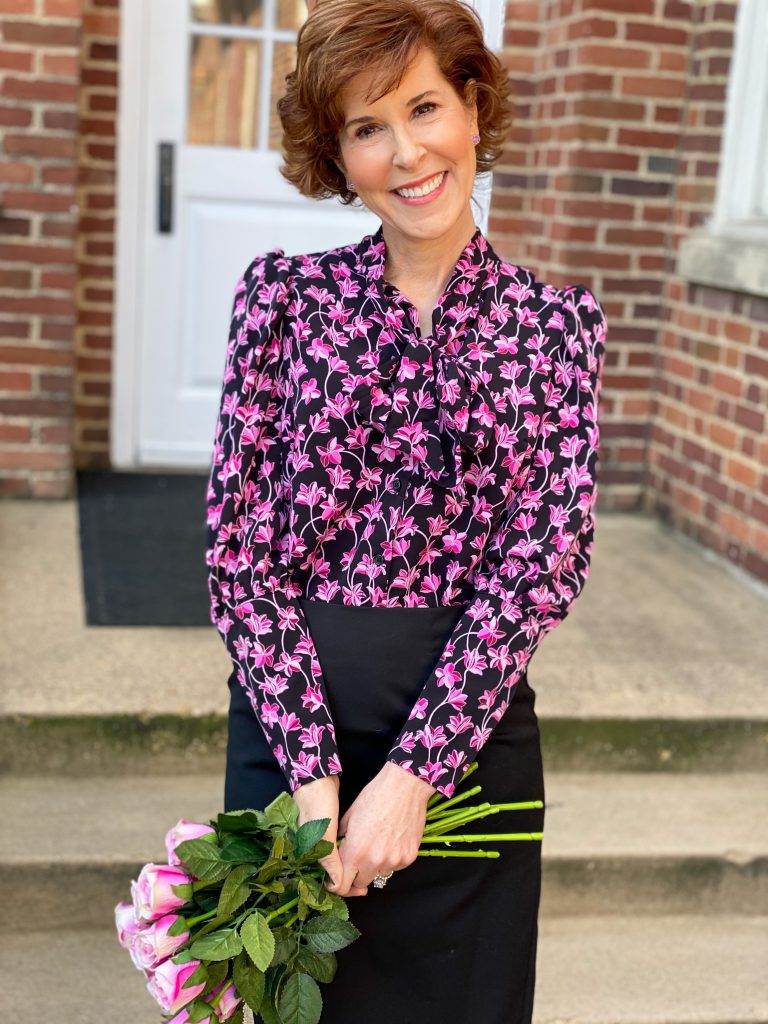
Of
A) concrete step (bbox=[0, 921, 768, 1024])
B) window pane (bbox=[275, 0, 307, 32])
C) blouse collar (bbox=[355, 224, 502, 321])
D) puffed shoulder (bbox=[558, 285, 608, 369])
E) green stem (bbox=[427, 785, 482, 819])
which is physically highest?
window pane (bbox=[275, 0, 307, 32])

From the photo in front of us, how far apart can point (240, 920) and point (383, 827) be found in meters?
0.20

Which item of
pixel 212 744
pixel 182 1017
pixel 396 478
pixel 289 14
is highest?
pixel 289 14

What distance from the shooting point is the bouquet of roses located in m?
1.58

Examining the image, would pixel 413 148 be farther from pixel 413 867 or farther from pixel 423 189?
pixel 413 867

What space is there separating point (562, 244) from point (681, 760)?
2270 mm

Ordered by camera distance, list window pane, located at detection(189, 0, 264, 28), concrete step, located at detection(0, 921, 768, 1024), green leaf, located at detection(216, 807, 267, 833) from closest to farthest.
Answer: green leaf, located at detection(216, 807, 267, 833) → concrete step, located at detection(0, 921, 768, 1024) → window pane, located at detection(189, 0, 264, 28)

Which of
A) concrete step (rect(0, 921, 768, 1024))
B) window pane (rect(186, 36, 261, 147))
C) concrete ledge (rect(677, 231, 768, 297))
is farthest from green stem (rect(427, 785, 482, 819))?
window pane (rect(186, 36, 261, 147))

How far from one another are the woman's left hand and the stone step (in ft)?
5.45

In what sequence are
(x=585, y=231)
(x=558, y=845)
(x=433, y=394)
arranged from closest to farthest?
(x=433, y=394) → (x=558, y=845) → (x=585, y=231)

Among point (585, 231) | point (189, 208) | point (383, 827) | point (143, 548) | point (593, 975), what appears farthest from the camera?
point (189, 208)

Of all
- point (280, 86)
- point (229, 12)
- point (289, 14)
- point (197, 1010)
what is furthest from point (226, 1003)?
point (229, 12)

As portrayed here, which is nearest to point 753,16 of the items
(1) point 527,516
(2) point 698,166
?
(2) point 698,166

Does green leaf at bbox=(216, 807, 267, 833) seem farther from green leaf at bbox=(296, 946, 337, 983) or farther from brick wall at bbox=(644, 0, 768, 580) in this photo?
brick wall at bbox=(644, 0, 768, 580)

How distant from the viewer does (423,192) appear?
174cm
